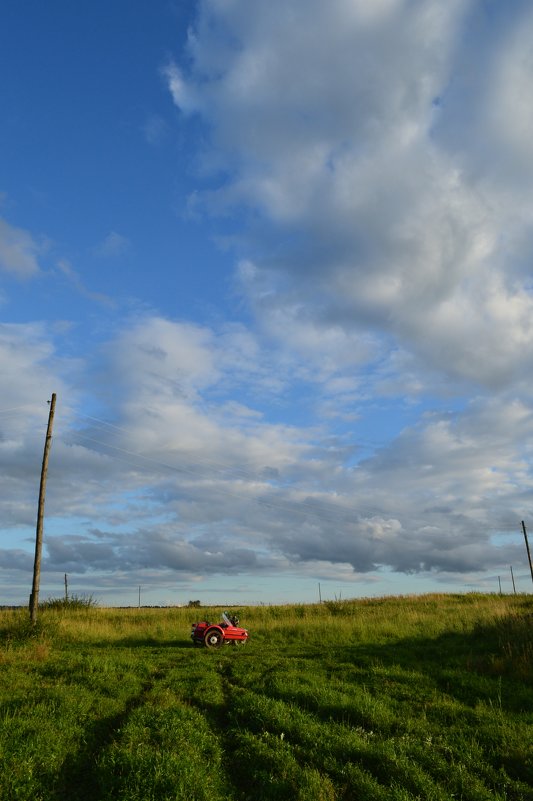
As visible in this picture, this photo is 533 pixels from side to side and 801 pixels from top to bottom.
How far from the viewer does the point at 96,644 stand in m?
26.5

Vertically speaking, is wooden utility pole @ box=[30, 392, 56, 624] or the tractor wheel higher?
wooden utility pole @ box=[30, 392, 56, 624]

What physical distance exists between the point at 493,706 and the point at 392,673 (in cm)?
371

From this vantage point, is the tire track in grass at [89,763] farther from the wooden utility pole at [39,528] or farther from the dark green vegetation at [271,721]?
the wooden utility pole at [39,528]

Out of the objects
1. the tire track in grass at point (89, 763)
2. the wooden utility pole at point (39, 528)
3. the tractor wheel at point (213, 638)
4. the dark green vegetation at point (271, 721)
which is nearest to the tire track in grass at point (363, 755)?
the dark green vegetation at point (271, 721)

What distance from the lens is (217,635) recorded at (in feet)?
86.1

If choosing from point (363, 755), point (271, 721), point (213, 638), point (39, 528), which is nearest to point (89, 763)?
point (271, 721)

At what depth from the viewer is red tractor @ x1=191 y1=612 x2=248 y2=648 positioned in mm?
26094

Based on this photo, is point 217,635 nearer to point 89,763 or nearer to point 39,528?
point 39,528

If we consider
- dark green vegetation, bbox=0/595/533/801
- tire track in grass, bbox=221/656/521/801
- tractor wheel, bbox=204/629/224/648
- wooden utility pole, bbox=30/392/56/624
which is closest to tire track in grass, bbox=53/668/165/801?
dark green vegetation, bbox=0/595/533/801

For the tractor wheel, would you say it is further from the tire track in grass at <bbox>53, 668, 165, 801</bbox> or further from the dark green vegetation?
the tire track in grass at <bbox>53, 668, 165, 801</bbox>

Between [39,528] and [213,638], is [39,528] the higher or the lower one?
the higher one

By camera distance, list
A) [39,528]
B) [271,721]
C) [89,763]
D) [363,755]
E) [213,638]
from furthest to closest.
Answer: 1. [39,528]
2. [213,638]
3. [271,721]
4. [363,755]
5. [89,763]

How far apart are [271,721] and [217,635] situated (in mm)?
14635

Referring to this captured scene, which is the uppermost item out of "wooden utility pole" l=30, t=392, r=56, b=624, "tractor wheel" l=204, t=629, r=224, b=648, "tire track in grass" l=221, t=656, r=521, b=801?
"wooden utility pole" l=30, t=392, r=56, b=624
